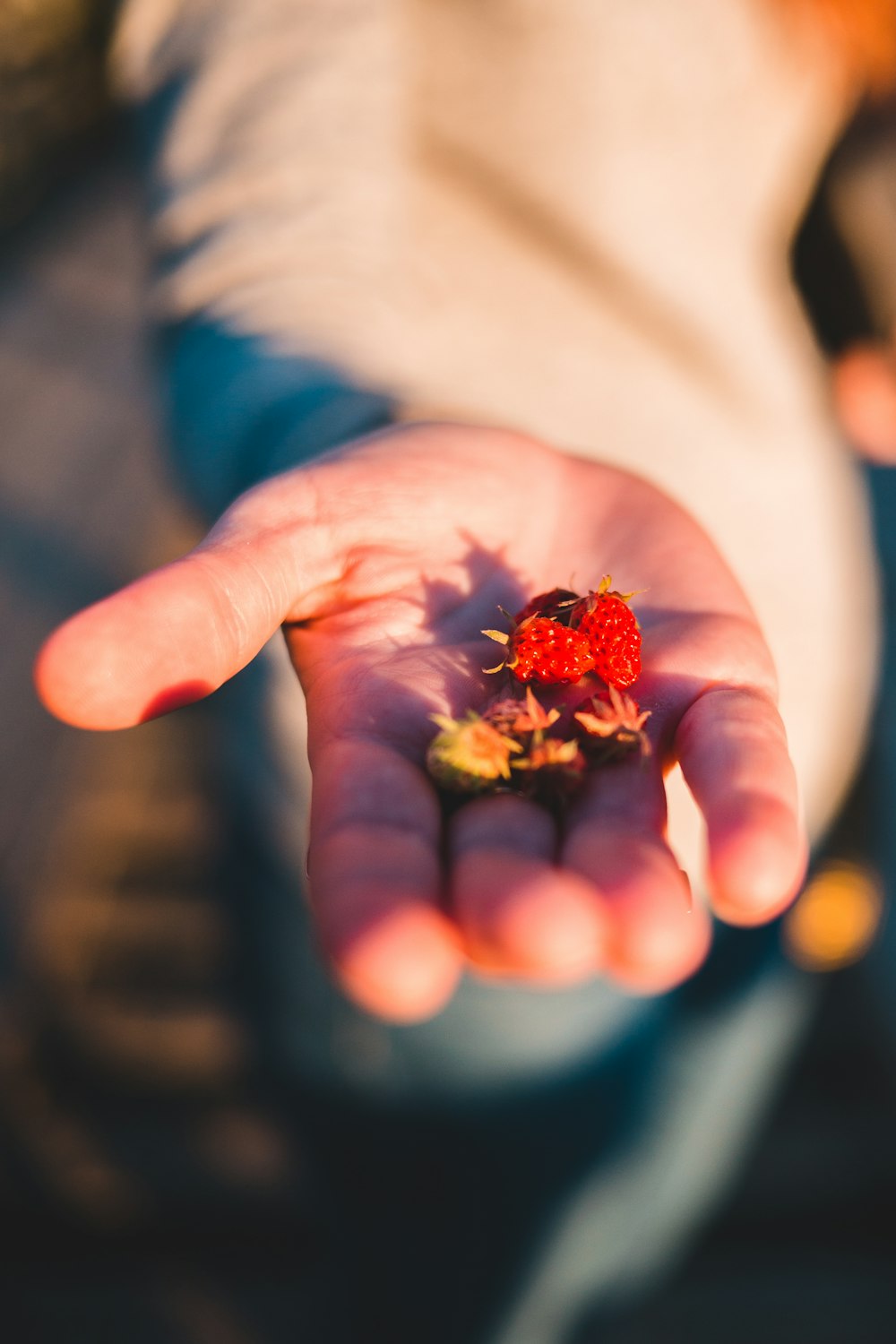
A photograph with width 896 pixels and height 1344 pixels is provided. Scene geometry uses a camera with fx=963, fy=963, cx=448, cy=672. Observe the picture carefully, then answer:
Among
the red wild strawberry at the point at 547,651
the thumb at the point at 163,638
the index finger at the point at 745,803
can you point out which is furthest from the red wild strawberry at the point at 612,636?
the thumb at the point at 163,638

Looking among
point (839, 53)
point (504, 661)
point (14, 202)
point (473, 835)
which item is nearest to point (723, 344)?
point (839, 53)

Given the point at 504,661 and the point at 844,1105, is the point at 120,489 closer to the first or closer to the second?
the point at 504,661

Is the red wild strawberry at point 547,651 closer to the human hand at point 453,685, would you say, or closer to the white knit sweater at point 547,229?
the human hand at point 453,685

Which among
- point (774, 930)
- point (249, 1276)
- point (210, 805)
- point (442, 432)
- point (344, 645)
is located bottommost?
point (249, 1276)

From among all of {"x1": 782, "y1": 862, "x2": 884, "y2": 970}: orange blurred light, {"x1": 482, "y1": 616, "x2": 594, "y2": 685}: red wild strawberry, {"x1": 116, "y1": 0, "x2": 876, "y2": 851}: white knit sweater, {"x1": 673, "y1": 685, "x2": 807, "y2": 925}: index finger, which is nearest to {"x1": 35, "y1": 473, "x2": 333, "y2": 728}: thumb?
{"x1": 482, "y1": 616, "x2": 594, "y2": 685}: red wild strawberry

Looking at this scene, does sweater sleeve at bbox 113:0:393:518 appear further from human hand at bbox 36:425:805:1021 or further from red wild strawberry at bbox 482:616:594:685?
red wild strawberry at bbox 482:616:594:685

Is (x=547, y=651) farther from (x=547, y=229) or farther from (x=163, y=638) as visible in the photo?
(x=547, y=229)
